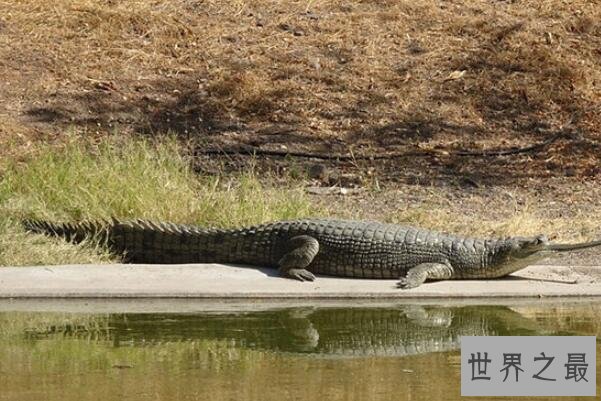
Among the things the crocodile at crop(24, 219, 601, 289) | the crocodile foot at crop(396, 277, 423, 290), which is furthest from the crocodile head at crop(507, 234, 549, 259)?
the crocodile foot at crop(396, 277, 423, 290)

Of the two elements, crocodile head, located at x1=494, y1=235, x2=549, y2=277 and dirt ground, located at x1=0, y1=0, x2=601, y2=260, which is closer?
crocodile head, located at x1=494, y1=235, x2=549, y2=277

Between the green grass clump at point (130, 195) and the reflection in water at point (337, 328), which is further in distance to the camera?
the green grass clump at point (130, 195)

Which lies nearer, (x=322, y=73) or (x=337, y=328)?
(x=337, y=328)

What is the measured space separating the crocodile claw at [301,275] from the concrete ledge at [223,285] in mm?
82

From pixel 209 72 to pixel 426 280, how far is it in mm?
6490

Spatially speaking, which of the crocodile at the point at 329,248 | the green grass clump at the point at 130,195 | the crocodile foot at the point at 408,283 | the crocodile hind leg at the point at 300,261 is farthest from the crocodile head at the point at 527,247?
the green grass clump at the point at 130,195

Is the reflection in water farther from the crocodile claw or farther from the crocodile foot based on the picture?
the crocodile claw

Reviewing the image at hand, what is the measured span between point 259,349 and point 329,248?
230 cm

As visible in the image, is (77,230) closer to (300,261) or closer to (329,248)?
(300,261)

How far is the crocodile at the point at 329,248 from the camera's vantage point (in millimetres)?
9336

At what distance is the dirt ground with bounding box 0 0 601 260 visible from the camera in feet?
43.0

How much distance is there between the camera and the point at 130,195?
414 inches

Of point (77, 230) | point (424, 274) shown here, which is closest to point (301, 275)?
point (424, 274)

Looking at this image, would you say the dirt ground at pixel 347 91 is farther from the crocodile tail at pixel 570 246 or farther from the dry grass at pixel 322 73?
the crocodile tail at pixel 570 246
